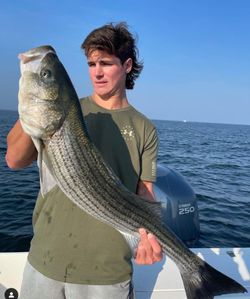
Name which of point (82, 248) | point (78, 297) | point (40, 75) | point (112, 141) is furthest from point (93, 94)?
point (78, 297)

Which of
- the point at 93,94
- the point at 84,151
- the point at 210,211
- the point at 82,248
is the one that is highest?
the point at 93,94

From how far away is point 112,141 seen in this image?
3135 mm

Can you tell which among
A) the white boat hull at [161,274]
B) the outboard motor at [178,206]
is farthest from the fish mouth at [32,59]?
the outboard motor at [178,206]

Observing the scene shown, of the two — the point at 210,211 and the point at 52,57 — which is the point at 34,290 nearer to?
the point at 52,57

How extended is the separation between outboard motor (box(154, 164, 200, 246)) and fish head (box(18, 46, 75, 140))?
4.35 m

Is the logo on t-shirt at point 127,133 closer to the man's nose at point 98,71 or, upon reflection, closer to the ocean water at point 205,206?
the man's nose at point 98,71

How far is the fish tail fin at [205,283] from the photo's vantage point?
3.24m

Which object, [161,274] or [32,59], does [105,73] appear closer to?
[32,59]

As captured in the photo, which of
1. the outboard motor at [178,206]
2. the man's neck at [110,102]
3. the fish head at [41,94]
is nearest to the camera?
the fish head at [41,94]

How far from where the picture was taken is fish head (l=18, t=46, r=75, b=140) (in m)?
2.56

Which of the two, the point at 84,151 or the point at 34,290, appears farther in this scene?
the point at 34,290

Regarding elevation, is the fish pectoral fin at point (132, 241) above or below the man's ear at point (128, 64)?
below

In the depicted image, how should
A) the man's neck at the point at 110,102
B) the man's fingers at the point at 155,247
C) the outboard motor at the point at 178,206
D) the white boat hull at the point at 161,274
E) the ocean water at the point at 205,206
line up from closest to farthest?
the man's fingers at the point at 155,247 < the man's neck at the point at 110,102 < the white boat hull at the point at 161,274 < the outboard motor at the point at 178,206 < the ocean water at the point at 205,206

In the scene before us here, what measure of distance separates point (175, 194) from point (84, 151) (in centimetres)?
452
